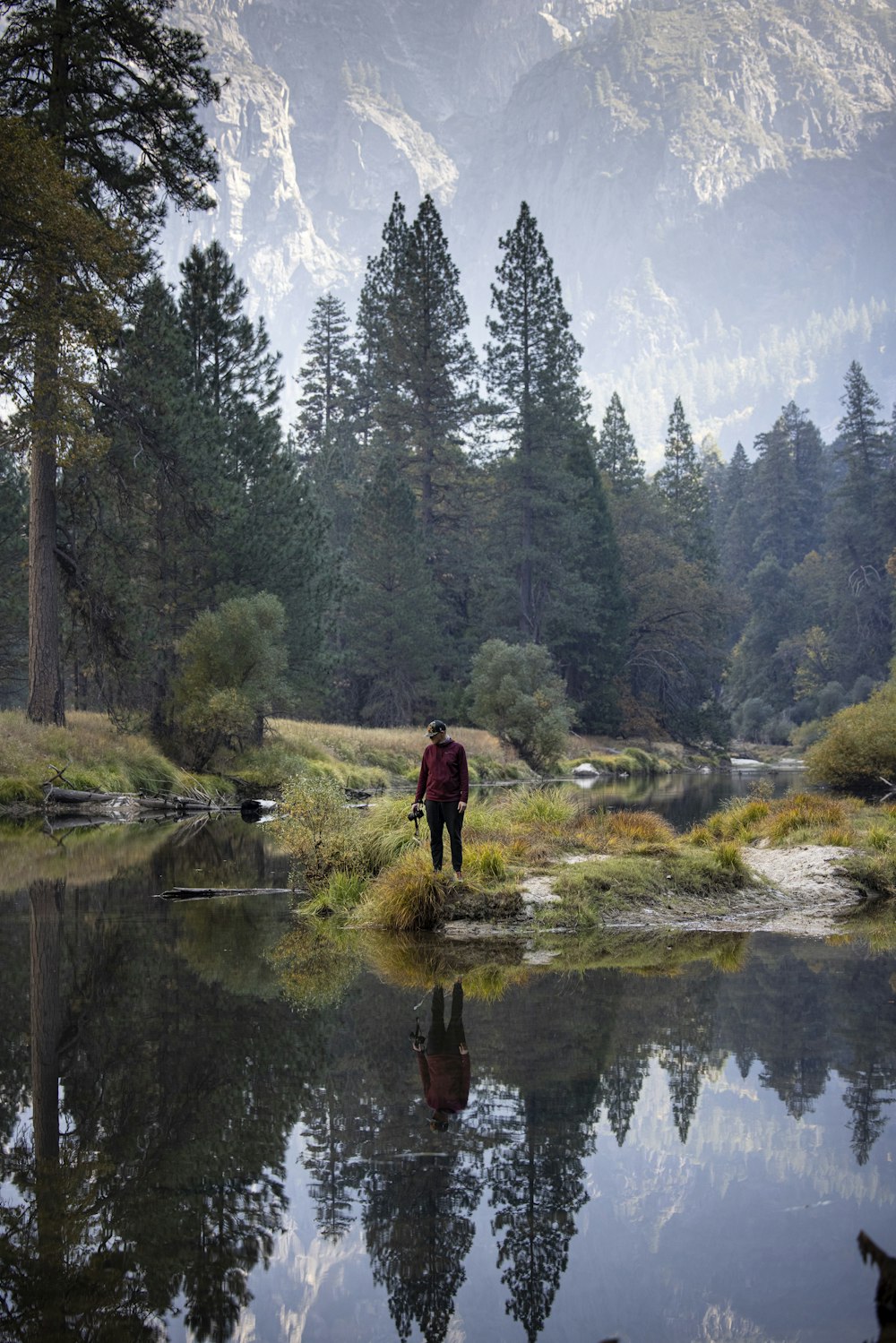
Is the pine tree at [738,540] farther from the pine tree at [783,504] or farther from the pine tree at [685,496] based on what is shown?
the pine tree at [685,496]

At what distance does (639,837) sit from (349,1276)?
12.0 m

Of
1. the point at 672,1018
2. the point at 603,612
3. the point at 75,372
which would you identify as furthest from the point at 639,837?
the point at 603,612

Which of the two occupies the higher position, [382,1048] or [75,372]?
[75,372]

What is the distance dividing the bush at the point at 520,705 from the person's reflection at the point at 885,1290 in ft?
149

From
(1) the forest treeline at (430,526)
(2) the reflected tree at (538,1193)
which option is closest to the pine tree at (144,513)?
(1) the forest treeline at (430,526)

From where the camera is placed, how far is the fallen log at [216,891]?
14.8 m

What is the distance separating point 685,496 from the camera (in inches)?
3883

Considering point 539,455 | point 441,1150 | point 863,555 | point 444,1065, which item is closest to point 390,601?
point 539,455

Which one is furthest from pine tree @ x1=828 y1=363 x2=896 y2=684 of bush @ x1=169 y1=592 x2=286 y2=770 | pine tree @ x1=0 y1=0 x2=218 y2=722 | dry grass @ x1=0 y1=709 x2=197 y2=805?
pine tree @ x1=0 y1=0 x2=218 y2=722

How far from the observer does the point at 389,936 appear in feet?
41.3

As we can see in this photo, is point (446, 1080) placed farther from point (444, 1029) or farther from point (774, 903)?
point (774, 903)

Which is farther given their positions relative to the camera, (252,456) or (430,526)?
(430,526)

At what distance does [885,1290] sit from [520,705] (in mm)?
45634

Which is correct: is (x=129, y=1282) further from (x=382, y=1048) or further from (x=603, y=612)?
(x=603, y=612)
